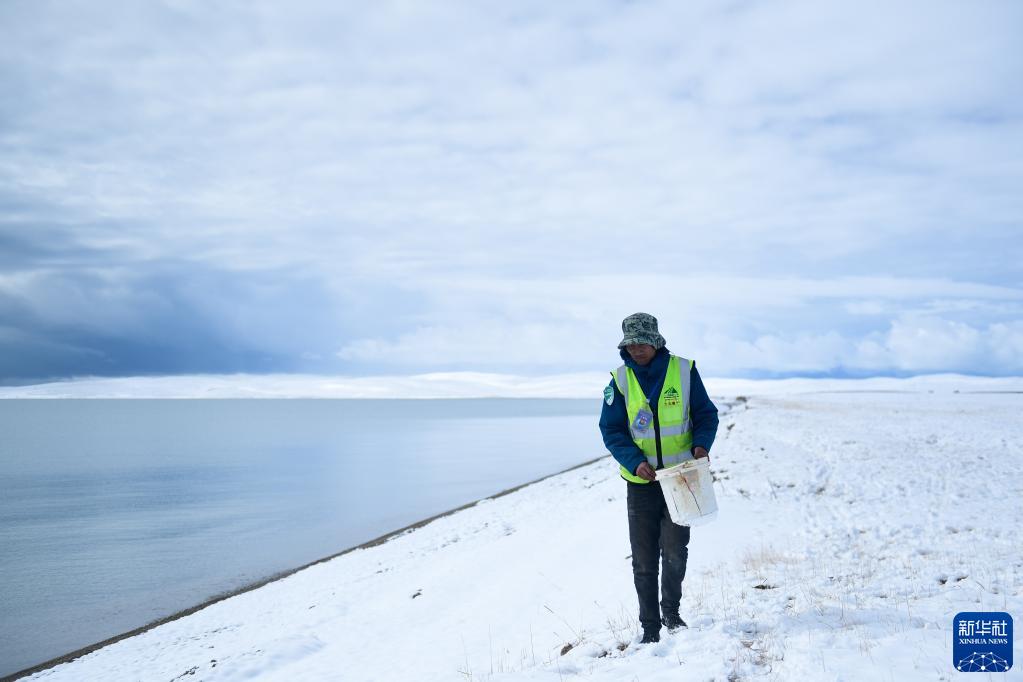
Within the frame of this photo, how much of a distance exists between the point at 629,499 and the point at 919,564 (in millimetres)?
4418

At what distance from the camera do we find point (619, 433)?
5918mm

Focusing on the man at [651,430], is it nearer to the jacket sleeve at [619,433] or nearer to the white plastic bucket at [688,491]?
the jacket sleeve at [619,433]

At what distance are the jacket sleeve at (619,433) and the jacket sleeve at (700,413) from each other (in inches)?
20.8

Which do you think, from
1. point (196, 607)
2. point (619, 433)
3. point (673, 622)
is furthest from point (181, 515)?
point (619, 433)

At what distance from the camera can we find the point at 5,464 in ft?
179

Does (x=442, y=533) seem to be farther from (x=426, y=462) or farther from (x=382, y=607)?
(x=426, y=462)

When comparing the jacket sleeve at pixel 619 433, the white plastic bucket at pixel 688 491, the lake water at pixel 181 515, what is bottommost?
the lake water at pixel 181 515

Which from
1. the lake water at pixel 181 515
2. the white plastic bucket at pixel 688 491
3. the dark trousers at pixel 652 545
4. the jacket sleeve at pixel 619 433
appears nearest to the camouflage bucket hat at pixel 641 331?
the jacket sleeve at pixel 619 433

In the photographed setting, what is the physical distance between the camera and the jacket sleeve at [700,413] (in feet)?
19.2

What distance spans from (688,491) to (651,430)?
58 centimetres

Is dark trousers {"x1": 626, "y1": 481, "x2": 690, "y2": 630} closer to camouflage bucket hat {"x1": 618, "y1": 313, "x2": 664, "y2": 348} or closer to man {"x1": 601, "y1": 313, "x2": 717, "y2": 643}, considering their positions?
man {"x1": 601, "y1": 313, "x2": 717, "y2": 643}

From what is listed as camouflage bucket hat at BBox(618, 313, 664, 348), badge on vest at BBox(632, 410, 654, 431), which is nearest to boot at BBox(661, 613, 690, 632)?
badge on vest at BBox(632, 410, 654, 431)

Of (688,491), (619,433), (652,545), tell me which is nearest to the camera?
(688,491)

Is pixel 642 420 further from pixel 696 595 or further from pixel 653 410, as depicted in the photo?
pixel 696 595
